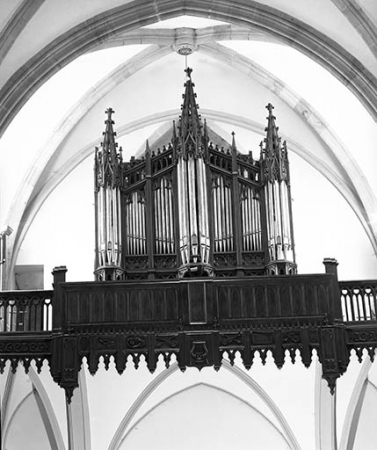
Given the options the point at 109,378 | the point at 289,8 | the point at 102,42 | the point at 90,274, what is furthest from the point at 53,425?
the point at 289,8

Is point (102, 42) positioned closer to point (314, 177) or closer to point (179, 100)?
point (179, 100)

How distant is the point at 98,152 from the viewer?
16.6 metres

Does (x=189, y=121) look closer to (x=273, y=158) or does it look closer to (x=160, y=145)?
(x=273, y=158)

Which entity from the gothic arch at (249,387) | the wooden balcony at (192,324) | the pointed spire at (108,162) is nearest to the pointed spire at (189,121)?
the pointed spire at (108,162)

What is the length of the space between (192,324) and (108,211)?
252 cm

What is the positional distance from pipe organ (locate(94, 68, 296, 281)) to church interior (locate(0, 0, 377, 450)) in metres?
1.87

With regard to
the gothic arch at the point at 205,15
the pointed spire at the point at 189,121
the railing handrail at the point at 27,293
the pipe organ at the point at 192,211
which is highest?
the gothic arch at the point at 205,15

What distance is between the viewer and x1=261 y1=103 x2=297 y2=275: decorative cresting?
15500 mm

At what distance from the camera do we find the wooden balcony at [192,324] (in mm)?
14227

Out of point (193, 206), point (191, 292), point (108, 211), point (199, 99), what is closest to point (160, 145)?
point (199, 99)

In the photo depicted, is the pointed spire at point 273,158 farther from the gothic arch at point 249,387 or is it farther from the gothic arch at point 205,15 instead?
the gothic arch at point 249,387

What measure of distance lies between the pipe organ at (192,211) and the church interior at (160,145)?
1866mm

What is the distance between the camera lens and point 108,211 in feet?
52.1

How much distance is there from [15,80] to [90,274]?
5.18 metres
